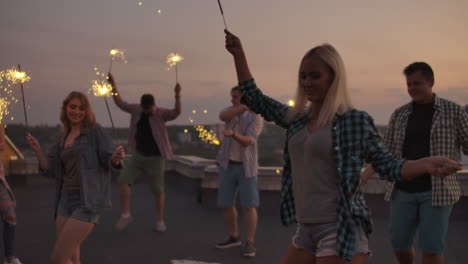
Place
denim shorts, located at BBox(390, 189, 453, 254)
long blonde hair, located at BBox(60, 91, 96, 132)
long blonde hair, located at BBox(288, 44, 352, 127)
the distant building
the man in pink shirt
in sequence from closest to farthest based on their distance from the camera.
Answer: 1. long blonde hair, located at BBox(288, 44, 352, 127)
2. denim shorts, located at BBox(390, 189, 453, 254)
3. long blonde hair, located at BBox(60, 91, 96, 132)
4. the man in pink shirt
5. the distant building

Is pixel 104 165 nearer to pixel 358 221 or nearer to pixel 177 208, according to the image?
pixel 358 221

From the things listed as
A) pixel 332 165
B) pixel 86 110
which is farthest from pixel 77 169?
pixel 332 165

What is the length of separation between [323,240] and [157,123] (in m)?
5.48

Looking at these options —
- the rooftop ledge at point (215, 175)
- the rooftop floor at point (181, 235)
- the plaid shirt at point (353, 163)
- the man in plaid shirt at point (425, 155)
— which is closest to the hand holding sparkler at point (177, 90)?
the rooftop floor at point (181, 235)

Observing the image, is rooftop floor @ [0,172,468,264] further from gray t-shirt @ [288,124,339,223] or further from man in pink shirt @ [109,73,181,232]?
gray t-shirt @ [288,124,339,223]

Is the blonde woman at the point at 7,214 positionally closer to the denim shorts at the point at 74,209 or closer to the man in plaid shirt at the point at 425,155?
the denim shorts at the point at 74,209

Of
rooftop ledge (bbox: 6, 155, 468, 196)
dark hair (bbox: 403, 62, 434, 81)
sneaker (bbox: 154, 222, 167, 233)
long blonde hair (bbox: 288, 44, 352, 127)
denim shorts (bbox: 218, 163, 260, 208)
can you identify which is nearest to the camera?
long blonde hair (bbox: 288, 44, 352, 127)

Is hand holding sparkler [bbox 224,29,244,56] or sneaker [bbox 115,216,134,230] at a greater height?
hand holding sparkler [bbox 224,29,244,56]

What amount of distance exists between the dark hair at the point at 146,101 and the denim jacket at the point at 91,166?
10.6 feet

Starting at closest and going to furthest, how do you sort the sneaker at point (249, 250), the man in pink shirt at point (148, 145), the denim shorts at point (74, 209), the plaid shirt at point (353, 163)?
the plaid shirt at point (353, 163) < the denim shorts at point (74, 209) < the sneaker at point (249, 250) < the man in pink shirt at point (148, 145)

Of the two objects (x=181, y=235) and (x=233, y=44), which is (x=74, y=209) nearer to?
(x=233, y=44)

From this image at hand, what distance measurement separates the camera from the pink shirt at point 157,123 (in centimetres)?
764

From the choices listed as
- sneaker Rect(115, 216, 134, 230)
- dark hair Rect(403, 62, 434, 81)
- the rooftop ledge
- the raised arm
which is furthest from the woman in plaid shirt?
the rooftop ledge

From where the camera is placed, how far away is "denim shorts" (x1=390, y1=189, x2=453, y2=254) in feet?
12.9
